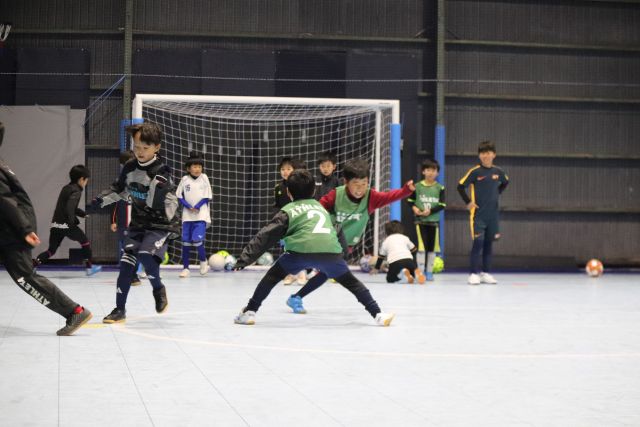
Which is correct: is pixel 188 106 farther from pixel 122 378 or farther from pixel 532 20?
pixel 122 378

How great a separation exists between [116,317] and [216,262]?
26.2 feet

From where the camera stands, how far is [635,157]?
737 inches

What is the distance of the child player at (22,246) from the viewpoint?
265 inches

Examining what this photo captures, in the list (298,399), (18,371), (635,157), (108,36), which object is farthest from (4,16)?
(298,399)

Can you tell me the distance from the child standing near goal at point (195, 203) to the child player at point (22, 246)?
7549mm

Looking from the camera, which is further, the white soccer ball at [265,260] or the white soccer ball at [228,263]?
the white soccer ball at [265,260]

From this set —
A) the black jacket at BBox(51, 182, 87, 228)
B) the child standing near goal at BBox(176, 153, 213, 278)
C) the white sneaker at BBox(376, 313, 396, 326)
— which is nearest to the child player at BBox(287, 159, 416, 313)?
the white sneaker at BBox(376, 313, 396, 326)

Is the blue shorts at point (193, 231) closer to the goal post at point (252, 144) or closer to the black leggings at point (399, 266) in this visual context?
the goal post at point (252, 144)

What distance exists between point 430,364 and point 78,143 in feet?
41.0

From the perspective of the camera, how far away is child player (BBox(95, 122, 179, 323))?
314 inches

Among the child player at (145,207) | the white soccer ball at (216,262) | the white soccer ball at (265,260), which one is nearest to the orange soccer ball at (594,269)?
the white soccer ball at (265,260)

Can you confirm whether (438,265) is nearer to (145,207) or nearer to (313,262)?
(313,262)

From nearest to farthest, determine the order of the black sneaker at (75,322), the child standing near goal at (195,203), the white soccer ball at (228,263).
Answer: the black sneaker at (75,322), the child standing near goal at (195,203), the white soccer ball at (228,263)

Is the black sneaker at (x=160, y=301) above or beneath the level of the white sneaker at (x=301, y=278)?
above
